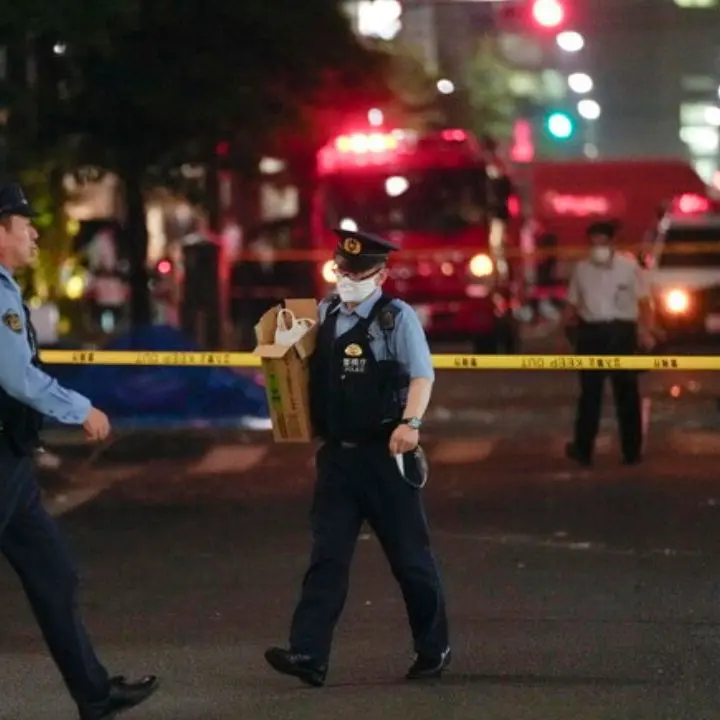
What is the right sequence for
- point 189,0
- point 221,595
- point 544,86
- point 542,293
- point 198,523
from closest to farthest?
point 221,595 < point 198,523 < point 189,0 < point 542,293 < point 544,86

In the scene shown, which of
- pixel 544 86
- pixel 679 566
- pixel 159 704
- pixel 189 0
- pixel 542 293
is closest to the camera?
pixel 159 704

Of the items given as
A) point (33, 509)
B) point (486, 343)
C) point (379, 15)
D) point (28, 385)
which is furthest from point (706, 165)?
point (28, 385)

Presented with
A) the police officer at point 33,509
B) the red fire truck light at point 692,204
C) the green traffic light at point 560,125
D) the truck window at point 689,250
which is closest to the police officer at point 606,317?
the police officer at point 33,509

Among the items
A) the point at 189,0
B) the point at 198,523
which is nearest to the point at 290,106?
the point at 189,0

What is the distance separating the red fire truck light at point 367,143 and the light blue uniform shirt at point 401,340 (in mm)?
15748

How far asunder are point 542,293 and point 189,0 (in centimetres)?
1813

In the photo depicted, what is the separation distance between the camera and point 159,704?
22.8 ft

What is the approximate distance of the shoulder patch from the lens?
6.15 m

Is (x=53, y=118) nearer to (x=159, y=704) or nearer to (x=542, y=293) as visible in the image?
(x=159, y=704)

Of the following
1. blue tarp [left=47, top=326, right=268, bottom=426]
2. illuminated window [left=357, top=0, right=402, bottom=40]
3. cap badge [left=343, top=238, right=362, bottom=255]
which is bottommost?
blue tarp [left=47, top=326, right=268, bottom=426]

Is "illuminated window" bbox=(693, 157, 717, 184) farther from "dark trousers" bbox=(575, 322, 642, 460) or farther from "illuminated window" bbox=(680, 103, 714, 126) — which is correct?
"dark trousers" bbox=(575, 322, 642, 460)

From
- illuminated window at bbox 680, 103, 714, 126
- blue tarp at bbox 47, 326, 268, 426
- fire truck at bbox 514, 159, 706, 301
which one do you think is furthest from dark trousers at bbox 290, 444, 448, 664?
illuminated window at bbox 680, 103, 714, 126

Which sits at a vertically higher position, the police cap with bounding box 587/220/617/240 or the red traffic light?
the red traffic light

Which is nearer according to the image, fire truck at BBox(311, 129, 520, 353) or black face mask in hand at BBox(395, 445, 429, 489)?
black face mask in hand at BBox(395, 445, 429, 489)
